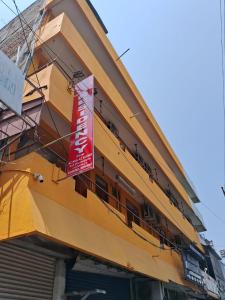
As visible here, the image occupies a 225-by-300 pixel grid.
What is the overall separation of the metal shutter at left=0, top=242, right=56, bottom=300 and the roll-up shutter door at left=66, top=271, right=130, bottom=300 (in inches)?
40.6

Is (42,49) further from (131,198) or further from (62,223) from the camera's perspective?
(131,198)

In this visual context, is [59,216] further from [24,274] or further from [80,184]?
[80,184]

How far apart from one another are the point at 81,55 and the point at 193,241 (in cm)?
1585

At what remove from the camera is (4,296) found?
18.1ft

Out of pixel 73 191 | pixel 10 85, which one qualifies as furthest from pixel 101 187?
pixel 10 85

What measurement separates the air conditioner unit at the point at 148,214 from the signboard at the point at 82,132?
26.2ft

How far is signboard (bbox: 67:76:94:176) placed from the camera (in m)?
6.49

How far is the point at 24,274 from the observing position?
241 inches

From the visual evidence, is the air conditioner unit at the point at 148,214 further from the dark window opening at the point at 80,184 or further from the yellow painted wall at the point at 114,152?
the dark window opening at the point at 80,184

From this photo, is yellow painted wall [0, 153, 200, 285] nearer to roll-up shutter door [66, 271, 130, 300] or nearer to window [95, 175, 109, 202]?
roll-up shutter door [66, 271, 130, 300]

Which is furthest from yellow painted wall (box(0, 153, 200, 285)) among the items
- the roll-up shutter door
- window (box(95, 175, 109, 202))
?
window (box(95, 175, 109, 202))

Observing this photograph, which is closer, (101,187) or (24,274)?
(24,274)

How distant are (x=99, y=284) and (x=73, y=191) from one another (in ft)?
12.7


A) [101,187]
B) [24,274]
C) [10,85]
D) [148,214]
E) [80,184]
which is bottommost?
[24,274]
